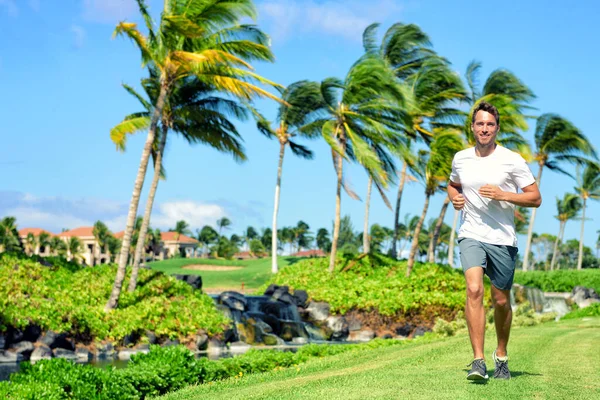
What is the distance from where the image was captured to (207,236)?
112 meters

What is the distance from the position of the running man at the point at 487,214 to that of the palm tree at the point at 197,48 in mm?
13998

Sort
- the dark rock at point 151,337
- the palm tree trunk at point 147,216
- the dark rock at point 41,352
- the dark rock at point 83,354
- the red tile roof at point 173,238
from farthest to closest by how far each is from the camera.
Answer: the red tile roof at point 173,238 < the palm tree trunk at point 147,216 < the dark rock at point 151,337 < the dark rock at point 83,354 < the dark rock at point 41,352

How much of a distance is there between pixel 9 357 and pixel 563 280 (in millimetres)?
35063

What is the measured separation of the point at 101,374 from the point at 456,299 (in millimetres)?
20568

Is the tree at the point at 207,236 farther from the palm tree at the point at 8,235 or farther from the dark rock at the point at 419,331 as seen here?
the dark rock at the point at 419,331

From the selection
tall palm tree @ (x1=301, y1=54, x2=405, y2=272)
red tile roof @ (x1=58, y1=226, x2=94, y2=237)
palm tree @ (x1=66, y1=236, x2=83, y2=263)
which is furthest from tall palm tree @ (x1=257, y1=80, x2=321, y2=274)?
red tile roof @ (x1=58, y1=226, x2=94, y2=237)

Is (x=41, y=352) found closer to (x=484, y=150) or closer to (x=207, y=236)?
(x=484, y=150)

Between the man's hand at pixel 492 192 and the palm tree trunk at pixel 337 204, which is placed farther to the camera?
the palm tree trunk at pixel 337 204

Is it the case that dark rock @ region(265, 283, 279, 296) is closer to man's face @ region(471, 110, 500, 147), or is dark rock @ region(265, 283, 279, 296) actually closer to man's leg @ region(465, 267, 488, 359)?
man's leg @ region(465, 267, 488, 359)

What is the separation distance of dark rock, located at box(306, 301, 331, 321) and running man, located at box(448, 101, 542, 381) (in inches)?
812

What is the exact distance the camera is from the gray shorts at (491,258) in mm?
5531

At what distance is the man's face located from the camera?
18.6 ft

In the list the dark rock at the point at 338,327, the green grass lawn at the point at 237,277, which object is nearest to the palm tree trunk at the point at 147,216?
the dark rock at the point at 338,327

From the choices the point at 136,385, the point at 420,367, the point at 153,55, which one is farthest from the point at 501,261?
the point at 153,55
